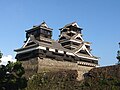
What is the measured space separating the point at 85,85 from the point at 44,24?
73.8 feet

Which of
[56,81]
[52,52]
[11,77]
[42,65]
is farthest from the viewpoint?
[52,52]

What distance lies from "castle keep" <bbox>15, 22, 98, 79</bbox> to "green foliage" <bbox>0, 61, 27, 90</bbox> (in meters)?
11.4

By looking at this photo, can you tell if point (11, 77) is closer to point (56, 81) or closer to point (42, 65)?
point (56, 81)

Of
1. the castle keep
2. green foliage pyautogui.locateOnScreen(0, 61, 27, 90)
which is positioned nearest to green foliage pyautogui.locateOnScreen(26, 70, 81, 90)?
green foliage pyautogui.locateOnScreen(0, 61, 27, 90)

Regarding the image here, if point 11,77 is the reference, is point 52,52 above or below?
above

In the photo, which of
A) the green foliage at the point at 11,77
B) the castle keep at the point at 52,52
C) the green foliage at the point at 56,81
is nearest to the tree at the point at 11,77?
the green foliage at the point at 11,77

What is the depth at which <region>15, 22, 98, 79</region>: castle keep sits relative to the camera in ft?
134

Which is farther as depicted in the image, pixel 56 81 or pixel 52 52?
pixel 52 52

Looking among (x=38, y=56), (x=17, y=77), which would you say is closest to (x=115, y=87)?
(x=17, y=77)

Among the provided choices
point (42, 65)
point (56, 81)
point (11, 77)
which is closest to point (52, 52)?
point (42, 65)

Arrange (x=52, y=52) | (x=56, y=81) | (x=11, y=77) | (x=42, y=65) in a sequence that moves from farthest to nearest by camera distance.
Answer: (x=52, y=52) → (x=42, y=65) → (x=56, y=81) → (x=11, y=77)

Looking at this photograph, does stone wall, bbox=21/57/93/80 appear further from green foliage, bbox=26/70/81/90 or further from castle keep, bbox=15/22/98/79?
green foliage, bbox=26/70/81/90

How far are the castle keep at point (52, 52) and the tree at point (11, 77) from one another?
1140cm

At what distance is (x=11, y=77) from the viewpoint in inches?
1031
